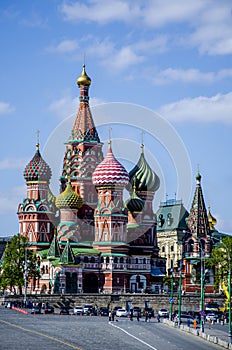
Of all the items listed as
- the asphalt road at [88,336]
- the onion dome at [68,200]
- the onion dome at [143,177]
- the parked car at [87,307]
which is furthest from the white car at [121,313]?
the onion dome at [143,177]

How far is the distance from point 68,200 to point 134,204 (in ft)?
35.0

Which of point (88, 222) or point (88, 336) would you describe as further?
point (88, 222)

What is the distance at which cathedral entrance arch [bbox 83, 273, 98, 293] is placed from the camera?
117m

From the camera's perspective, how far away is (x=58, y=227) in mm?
120438

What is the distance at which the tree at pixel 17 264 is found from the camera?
358 feet

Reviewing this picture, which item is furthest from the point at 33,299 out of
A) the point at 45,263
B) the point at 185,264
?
the point at 185,264

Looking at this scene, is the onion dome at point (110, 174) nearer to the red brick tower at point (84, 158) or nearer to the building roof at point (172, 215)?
the red brick tower at point (84, 158)

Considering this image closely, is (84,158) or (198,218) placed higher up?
(84,158)

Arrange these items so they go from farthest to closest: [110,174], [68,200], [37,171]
→ 1. [37,171]
2. [68,200]
3. [110,174]

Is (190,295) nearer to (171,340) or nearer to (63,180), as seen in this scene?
(63,180)

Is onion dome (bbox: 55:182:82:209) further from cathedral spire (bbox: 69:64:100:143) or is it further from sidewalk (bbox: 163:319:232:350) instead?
sidewalk (bbox: 163:319:232:350)

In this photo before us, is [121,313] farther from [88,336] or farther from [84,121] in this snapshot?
[84,121]

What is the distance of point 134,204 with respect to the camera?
12594cm

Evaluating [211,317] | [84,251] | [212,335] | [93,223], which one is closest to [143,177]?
[93,223]
